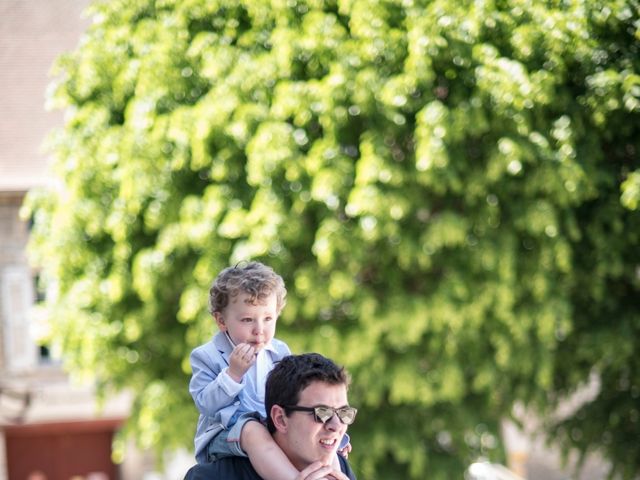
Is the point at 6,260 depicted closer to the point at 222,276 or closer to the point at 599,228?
the point at 599,228

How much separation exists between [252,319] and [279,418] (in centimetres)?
→ 43

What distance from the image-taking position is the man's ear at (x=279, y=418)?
358 cm

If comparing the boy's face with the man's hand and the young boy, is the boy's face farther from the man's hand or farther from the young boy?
the man's hand

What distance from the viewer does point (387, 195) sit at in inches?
445

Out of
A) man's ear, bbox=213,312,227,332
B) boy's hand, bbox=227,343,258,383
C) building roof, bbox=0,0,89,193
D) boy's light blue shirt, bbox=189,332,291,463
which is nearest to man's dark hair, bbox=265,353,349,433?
boy's hand, bbox=227,343,258,383

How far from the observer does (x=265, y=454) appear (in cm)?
362

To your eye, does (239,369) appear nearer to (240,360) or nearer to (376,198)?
(240,360)

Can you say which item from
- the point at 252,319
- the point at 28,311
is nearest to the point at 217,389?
the point at 252,319

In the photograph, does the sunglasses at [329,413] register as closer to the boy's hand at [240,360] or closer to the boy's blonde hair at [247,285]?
the boy's hand at [240,360]

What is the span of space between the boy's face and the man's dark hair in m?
0.28

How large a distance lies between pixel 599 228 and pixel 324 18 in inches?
Answer: 140

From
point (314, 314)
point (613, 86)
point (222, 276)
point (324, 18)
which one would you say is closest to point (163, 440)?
point (314, 314)

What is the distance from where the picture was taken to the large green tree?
11.5 meters

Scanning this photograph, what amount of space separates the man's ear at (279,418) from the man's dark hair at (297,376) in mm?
16
